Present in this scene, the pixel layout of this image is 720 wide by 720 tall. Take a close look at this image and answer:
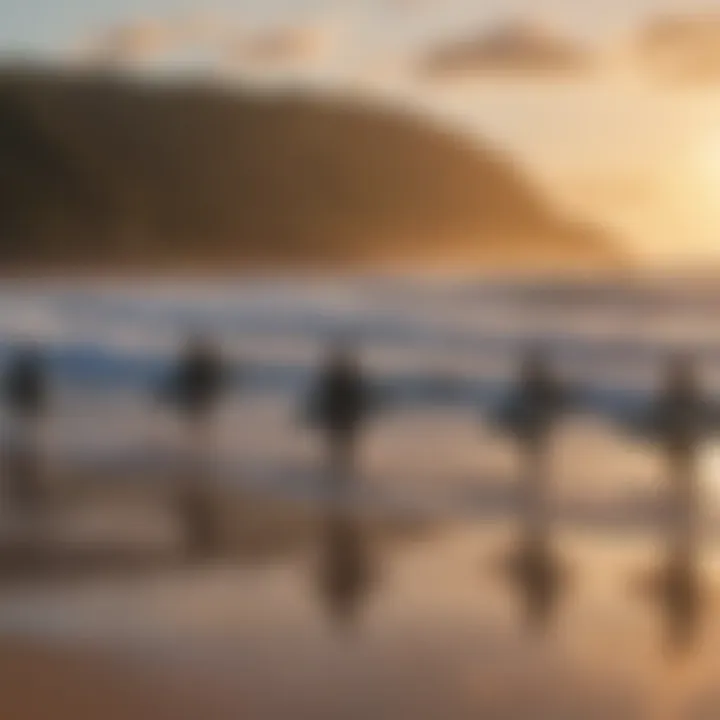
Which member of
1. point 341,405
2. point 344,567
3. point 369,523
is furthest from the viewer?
point 341,405

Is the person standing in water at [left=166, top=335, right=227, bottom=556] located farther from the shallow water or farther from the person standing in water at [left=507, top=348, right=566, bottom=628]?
the person standing in water at [left=507, top=348, right=566, bottom=628]

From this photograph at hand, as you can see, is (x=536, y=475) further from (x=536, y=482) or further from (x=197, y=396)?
(x=197, y=396)

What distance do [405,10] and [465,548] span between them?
0.78 metres

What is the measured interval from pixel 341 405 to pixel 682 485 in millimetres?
549

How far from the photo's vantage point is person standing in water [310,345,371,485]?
2047 mm

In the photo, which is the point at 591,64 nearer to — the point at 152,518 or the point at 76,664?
the point at 152,518

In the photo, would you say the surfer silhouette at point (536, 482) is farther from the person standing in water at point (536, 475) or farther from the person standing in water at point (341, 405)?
the person standing in water at point (341, 405)

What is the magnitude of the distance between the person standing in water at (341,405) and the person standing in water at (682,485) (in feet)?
1.51

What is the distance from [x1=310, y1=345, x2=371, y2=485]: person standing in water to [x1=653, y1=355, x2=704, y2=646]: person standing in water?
1.51ft

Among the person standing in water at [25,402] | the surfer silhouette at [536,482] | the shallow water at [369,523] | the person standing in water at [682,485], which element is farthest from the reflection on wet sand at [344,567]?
the person standing in water at [25,402]

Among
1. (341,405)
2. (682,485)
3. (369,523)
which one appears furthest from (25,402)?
(682,485)

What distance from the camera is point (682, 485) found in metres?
1.82

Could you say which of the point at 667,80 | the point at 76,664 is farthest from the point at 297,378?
the point at 76,664

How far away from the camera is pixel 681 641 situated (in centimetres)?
136
